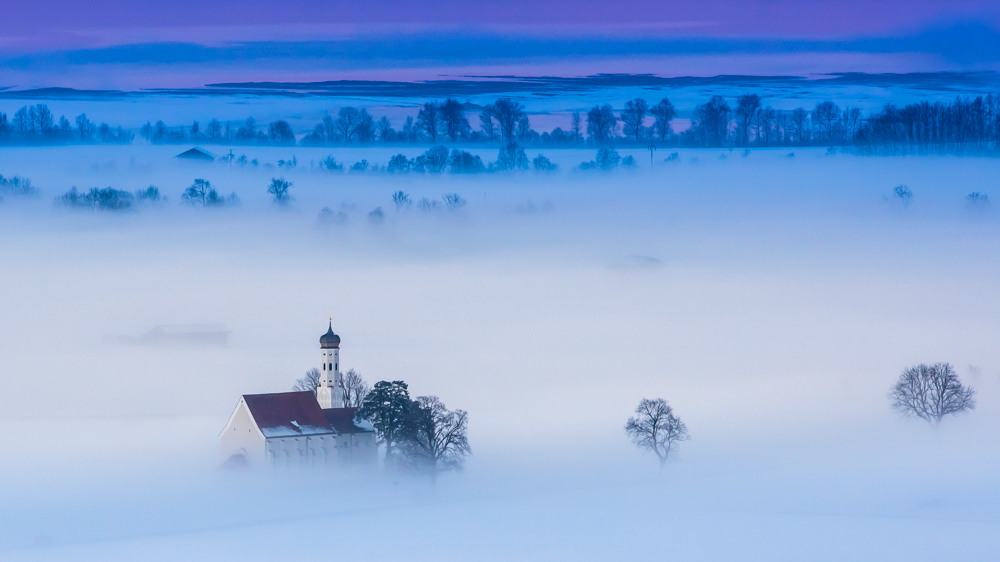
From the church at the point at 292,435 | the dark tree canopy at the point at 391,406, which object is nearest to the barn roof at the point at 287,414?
the church at the point at 292,435

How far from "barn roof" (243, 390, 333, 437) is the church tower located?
3.34 meters

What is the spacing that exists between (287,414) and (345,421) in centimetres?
411

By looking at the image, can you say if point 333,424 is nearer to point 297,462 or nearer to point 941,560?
point 297,462

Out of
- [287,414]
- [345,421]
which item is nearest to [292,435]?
[287,414]

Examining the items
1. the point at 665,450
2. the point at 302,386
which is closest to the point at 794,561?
the point at 665,450

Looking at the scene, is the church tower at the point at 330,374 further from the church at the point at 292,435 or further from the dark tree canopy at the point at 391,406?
the dark tree canopy at the point at 391,406

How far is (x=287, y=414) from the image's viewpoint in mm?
148875

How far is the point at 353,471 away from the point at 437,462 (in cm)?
898

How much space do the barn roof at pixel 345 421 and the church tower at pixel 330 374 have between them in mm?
2614

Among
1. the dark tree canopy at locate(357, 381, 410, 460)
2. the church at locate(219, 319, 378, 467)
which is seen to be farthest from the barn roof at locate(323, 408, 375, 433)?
the dark tree canopy at locate(357, 381, 410, 460)

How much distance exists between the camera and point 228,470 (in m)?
148

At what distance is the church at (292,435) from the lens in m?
148

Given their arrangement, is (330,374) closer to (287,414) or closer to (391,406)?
(287,414)

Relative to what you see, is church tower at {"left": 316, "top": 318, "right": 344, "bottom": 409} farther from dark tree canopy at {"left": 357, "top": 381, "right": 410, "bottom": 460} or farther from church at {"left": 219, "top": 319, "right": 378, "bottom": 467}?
dark tree canopy at {"left": 357, "top": 381, "right": 410, "bottom": 460}
